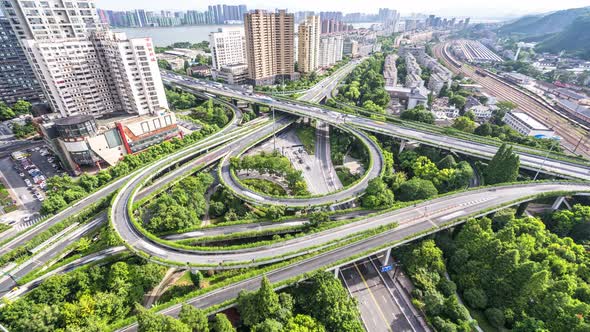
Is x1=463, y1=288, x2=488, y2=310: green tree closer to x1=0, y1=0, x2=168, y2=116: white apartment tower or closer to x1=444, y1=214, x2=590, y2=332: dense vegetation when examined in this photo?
x1=444, y1=214, x2=590, y2=332: dense vegetation

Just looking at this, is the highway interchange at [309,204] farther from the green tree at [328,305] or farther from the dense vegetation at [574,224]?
the dense vegetation at [574,224]

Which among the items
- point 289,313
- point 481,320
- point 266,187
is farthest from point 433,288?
point 266,187

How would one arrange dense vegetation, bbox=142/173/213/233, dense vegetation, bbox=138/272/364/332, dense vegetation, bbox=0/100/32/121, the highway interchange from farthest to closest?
1. dense vegetation, bbox=0/100/32/121
2. dense vegetation, bbox=142/173/213/233
3. the highway interchange
4. dense vegetation, bbox=138/272/364/332

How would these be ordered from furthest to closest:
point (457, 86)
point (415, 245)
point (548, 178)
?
point (457, 86) → point (548, 178) → point (415, 245)

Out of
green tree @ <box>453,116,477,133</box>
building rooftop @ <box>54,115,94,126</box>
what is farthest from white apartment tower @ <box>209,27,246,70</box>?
green tree @ <box>453,116,477,133</box>

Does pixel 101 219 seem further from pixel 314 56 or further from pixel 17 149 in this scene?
pixel 314 56

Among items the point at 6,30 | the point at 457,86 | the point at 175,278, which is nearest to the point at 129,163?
the point at 175,278

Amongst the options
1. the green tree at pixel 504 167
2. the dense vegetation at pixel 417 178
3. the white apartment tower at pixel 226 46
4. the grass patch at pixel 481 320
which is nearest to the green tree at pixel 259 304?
the dense vegetation at pixel 417 178
